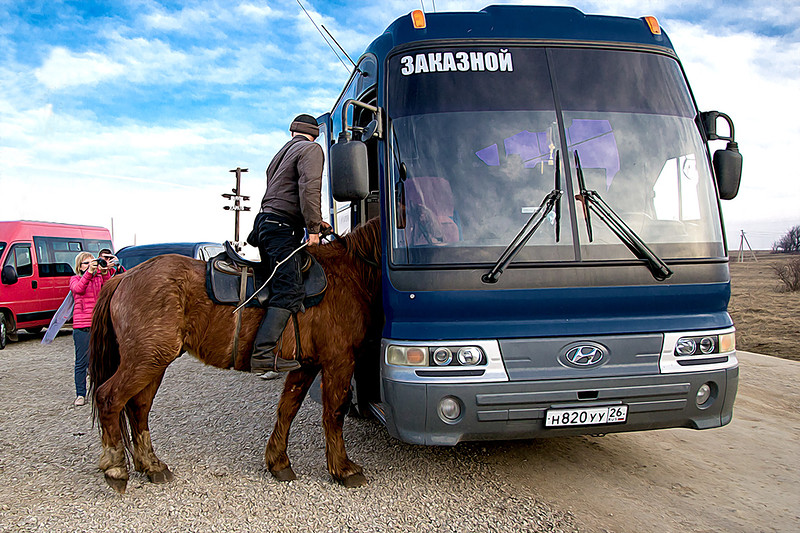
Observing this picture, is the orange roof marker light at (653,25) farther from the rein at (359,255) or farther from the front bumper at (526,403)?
the rein at (359,255)

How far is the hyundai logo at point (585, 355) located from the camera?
3.64 meters

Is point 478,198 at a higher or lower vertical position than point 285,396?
higher

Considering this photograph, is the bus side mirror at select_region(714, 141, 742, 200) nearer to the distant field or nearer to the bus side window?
the distant field

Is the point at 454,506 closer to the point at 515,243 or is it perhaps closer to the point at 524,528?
the point at 524,528

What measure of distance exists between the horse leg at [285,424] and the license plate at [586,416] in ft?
5.89

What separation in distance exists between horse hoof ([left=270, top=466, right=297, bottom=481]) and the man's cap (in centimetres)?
256

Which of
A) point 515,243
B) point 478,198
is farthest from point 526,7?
point 515,243

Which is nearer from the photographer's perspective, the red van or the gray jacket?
the gray jacket

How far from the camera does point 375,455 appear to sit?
4.79m

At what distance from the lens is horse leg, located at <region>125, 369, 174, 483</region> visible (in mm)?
4232

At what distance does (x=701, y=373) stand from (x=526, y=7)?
282cm

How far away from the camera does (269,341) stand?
4.00 metres

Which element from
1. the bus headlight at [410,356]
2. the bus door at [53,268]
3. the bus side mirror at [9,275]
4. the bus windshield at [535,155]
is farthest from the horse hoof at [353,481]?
the bus door at [53,268]

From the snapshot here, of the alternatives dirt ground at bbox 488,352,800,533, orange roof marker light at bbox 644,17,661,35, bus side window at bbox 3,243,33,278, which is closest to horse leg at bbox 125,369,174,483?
dirt ground at bbox 488,352,800,533
